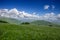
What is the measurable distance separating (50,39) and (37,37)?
12.9ft

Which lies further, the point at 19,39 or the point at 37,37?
the point at 37,37

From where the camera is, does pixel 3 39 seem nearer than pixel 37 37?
Yes

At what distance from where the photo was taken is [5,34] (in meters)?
33.3

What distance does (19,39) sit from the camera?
30.7 m

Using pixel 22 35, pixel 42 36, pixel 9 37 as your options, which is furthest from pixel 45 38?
pixel 9 37

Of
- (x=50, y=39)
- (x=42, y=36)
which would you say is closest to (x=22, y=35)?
(x=42, y=36)

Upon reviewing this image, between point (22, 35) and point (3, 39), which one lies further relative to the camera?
point (22, 35)

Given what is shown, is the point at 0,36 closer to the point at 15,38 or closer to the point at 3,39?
the point at 3,39

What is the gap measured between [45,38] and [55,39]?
3.03 metres

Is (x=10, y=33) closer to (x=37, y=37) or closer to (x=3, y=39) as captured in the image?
(x=3, y=39)

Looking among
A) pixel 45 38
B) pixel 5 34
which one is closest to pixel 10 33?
pixel 5 34

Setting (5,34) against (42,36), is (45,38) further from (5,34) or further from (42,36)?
(5,34)

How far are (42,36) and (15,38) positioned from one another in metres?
8.49

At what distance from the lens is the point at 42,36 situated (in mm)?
33625
